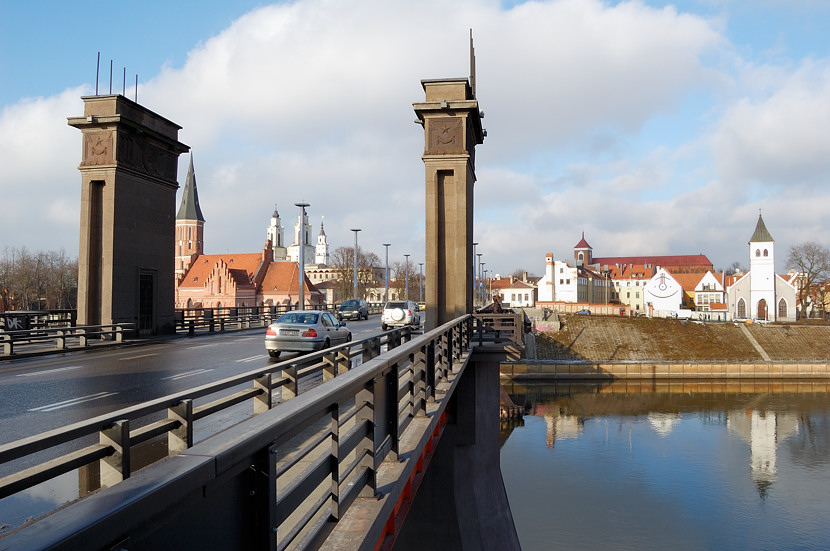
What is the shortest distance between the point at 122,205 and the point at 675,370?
1890 inches

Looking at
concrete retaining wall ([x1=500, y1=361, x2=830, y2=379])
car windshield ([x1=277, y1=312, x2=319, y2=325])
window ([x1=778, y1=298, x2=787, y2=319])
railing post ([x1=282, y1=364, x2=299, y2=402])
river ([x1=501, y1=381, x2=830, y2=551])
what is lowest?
river ([x1=501, y1=381, x2=830, y2=551])

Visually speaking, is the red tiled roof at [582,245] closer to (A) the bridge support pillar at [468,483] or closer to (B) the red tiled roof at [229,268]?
(B) the red tiled roof at [229,268]

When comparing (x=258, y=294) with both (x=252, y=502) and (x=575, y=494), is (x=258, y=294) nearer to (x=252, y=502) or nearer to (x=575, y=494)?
(x=575, y=494)

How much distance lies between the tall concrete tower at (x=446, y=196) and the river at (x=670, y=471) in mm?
10561

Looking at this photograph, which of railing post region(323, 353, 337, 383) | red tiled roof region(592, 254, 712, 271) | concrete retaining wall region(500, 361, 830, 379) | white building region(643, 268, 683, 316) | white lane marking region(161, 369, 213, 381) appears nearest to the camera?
railing post region(323, 353, 337, 383)

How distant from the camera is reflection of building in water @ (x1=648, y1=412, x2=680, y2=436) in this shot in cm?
3794

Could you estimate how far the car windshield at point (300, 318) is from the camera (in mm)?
18750

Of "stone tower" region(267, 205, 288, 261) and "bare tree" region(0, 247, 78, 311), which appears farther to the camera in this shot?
"stone tower" region(267, 205, 288, 261)

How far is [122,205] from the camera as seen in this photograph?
2259cm

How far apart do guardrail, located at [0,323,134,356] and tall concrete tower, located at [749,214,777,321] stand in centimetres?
9593

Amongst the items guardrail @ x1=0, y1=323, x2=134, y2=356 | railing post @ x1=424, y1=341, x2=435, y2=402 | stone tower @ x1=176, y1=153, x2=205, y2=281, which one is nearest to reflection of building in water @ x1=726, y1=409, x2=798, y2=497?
railing post @ x1=424, y1=341, x2=435, y2=402

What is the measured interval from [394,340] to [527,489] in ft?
58.9

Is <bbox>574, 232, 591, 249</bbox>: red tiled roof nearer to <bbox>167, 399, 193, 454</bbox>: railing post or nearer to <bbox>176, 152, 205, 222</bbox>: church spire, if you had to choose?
<bbox>176, 152, 205, 222</bbox>: church spire

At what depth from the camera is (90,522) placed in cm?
153
